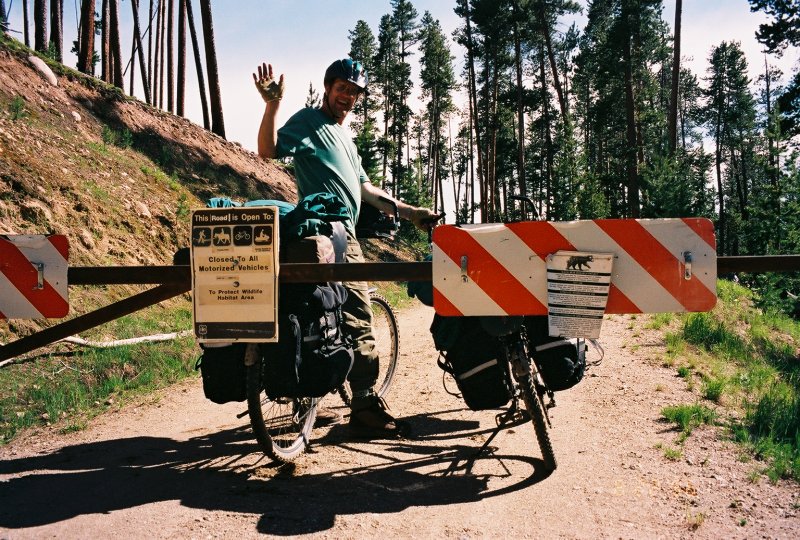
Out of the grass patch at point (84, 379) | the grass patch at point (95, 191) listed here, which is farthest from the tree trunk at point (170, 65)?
the grass patch at point (84, 379)

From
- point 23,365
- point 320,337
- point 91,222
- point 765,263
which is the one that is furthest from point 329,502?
point 91,222

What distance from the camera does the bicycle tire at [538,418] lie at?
3170mm

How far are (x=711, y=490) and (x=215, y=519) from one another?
2506mm

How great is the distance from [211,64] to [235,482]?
17677 mm

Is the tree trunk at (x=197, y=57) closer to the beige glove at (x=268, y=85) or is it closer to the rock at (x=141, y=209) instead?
the rock at (x=141, y=209)

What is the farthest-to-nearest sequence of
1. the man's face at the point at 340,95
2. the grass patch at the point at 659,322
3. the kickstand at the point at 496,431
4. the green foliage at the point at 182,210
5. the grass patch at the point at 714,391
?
the green foliage at the point at 182,210, the grass patch at the point at 659,322, the grass patch at the point at 714,391, the man's face at the point at 340,95, the kickstand at the point at 496,431

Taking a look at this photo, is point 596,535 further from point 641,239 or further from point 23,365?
point 23,365

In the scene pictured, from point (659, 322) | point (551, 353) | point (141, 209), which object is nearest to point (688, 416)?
point (551, 353)

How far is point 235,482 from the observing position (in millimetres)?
3117

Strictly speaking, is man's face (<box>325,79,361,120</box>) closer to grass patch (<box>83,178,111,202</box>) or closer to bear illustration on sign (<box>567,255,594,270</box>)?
bear illustration on sign (<box>567,255,594,270</box>)

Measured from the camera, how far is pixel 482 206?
114 feet

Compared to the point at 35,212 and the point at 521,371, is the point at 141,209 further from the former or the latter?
the point at 521,371

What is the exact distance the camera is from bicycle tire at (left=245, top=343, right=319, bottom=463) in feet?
9.81

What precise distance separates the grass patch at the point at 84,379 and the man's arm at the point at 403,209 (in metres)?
2.79
